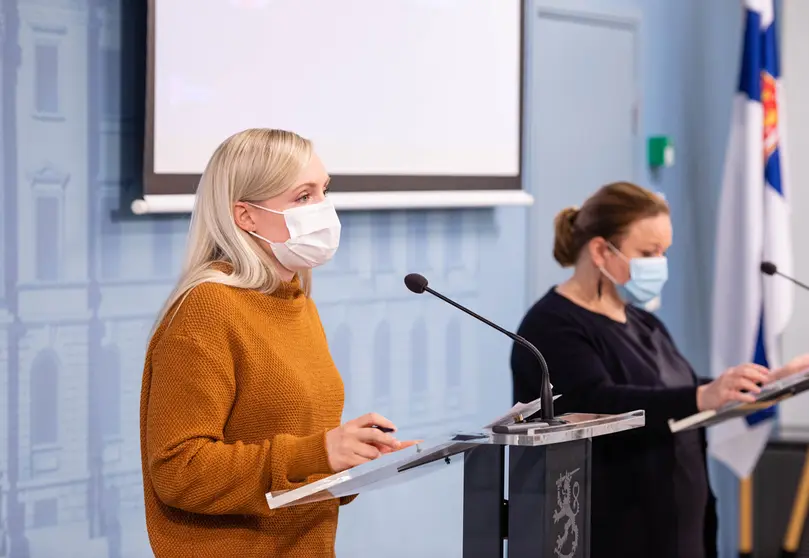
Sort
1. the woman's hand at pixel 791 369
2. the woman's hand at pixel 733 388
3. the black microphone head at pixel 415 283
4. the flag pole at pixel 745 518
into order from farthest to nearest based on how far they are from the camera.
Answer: the flag pole at pixel 745 518 → the woman's hand at pixel 791 369 → the woman's hand at pixel 733 388 → the black microphone head at pixel 415 283

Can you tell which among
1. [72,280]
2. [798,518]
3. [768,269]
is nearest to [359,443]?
[72,280]

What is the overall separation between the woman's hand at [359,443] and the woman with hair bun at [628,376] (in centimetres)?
92

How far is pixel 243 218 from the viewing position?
6.06 feet

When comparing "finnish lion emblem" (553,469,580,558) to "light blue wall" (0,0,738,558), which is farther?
"light blue wall" (0,0,738,558)

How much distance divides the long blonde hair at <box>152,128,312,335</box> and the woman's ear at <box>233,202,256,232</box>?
0.04 feet

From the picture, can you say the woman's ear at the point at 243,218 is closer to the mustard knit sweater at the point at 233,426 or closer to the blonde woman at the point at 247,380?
the blonde woman at the point at 247,380

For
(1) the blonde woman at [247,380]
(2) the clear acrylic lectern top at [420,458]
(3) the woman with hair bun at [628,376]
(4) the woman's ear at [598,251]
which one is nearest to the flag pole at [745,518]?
(3) the woman with hair bun at [628,376]

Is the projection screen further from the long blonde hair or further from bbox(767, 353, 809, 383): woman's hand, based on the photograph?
bbox(767, 353, 809, 383): woman's hand

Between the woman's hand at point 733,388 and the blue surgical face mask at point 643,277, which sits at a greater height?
the blue surgical face mask at point 643,277

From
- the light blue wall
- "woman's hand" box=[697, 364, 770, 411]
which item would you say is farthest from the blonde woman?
"woman's hand" box=[697, 364, 770, 411]

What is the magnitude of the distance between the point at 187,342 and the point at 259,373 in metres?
0.13

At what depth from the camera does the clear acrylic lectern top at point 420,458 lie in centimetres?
147

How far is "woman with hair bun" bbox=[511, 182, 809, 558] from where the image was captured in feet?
8.07

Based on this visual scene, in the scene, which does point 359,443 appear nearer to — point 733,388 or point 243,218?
point 243,218
